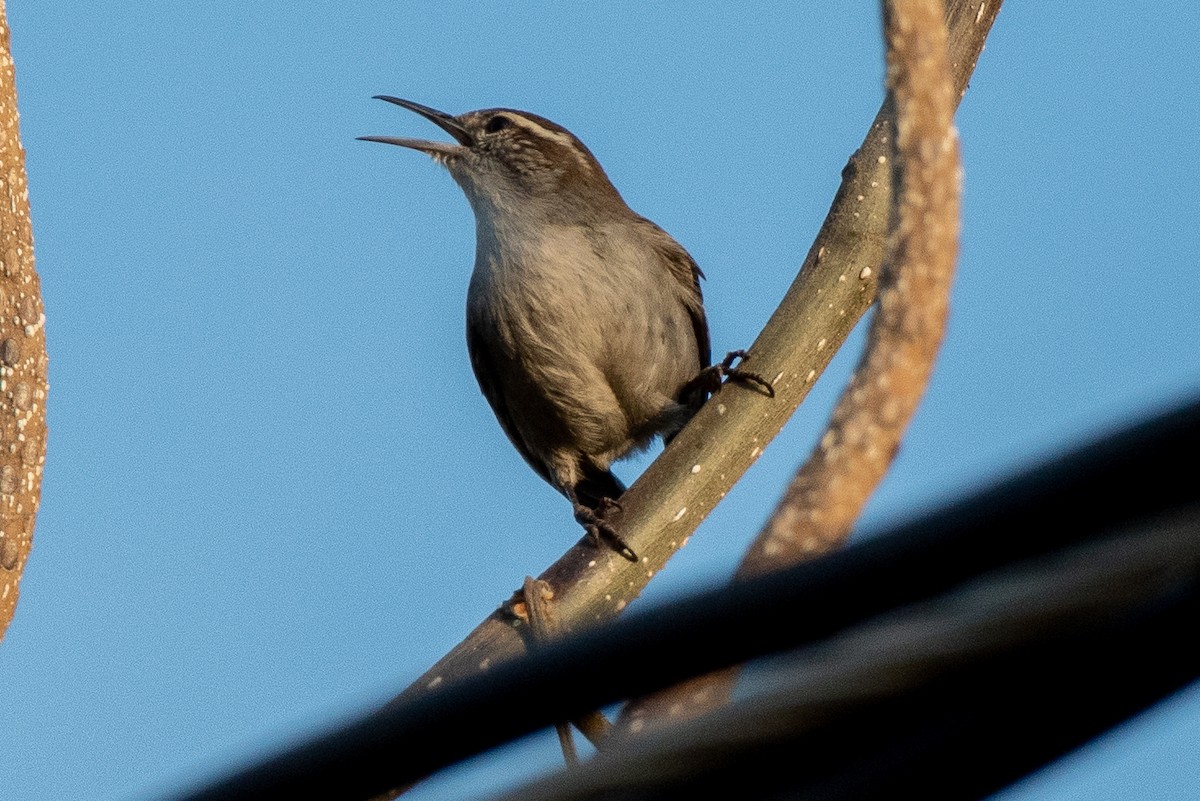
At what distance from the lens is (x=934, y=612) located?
2.93 ft

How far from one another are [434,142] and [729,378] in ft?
11.9

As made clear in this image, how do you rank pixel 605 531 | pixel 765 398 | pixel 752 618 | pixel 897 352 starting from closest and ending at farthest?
pixel 752 618 → pixel 897 352 → pixel 605 531 → pixel 765 398

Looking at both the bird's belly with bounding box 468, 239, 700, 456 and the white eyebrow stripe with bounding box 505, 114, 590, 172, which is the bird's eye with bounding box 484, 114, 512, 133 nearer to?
the white eyebrow stripe with bounding box 505, 114, 590, 172

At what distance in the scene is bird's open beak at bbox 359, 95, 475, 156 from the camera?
7.64 m

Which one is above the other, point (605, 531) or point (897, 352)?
point (605, 531)

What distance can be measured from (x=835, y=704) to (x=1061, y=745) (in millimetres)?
138

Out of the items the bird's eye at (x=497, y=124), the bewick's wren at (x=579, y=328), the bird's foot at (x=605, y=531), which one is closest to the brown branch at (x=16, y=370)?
the bird's foot at (x=605, y=531)

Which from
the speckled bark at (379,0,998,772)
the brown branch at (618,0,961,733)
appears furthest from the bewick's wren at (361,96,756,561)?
the brown branch at (618,0,961,733)

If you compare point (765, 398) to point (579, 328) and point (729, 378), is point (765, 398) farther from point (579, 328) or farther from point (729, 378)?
point (579, 328)

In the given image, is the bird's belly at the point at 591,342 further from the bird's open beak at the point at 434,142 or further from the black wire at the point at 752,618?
the black wire at the point at 752,618

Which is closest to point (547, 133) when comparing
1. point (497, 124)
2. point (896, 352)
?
point (497, 124)

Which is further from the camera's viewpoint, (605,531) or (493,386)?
(493,386)

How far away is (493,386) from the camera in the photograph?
712cm

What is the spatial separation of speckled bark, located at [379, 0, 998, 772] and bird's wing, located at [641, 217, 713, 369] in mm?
2326
